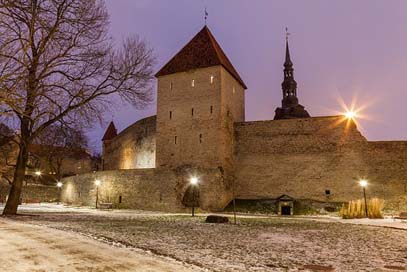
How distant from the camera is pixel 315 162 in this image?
2231 centimetres

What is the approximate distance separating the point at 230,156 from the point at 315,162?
5.66 meters

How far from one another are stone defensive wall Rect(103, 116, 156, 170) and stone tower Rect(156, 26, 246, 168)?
13.6 ft

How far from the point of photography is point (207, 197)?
70.8 feet

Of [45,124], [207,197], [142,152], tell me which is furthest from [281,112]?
[45,124]

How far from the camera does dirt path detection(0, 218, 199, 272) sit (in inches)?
183

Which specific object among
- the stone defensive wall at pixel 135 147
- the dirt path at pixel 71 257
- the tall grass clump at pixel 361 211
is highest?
the stone defensive wall at pixel 135 147

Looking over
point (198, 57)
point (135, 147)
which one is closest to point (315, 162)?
point (198, 57)

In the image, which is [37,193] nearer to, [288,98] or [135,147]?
[135,147]

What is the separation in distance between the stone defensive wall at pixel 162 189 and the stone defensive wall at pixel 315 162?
2476 mm

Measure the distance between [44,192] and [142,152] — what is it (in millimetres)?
11384

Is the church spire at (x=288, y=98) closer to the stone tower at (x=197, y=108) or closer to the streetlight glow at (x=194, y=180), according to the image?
the stone tower at (x=197, y=108)

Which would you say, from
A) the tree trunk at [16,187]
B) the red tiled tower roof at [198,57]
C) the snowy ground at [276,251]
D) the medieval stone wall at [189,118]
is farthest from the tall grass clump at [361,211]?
the tree trunk at [16,187]

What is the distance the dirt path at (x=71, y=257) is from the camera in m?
4.65

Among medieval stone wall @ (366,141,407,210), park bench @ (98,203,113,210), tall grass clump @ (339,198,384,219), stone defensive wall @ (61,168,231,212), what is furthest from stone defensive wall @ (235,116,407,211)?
park bench @ (98,203,113,210)
